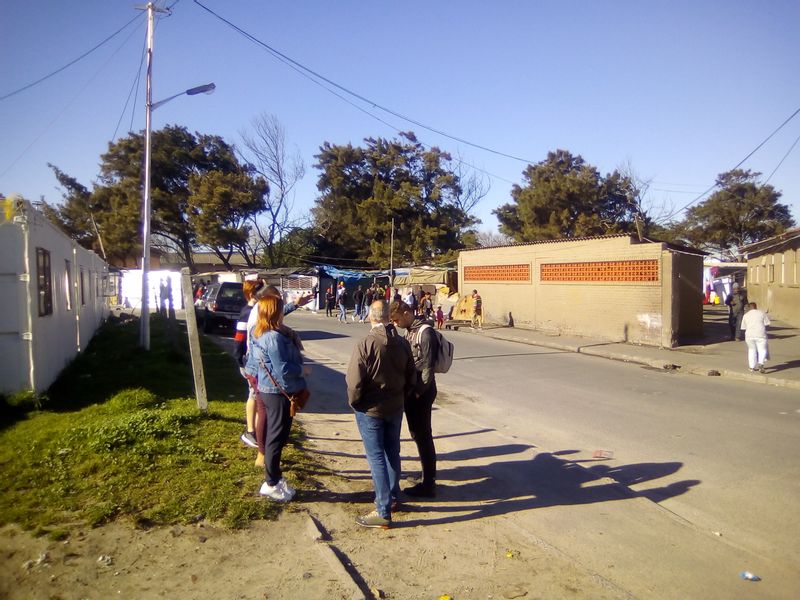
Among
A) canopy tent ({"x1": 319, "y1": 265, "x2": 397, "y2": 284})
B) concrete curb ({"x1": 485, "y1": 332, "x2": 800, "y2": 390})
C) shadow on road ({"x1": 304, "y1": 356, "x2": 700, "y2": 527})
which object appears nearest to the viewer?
shadow on road ({"x1": 304, "y1": 356, "x2": 700, "y2": 527})

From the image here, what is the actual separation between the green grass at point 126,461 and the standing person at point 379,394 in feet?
2.71

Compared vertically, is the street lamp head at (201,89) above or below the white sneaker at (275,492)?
above

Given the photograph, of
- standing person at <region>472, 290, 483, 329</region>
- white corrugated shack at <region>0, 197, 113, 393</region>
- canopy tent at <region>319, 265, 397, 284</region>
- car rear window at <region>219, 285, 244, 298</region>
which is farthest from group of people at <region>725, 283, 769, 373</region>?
canopy tent at <region>319, 265, 397, 284</region>

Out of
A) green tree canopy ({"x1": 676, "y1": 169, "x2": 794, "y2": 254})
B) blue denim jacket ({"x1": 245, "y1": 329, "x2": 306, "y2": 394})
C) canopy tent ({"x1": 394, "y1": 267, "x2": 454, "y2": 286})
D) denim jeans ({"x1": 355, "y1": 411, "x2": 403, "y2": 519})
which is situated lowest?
denim jeans ({"x1": 355, "y1": 411, "x2": 403, "y2": 519})

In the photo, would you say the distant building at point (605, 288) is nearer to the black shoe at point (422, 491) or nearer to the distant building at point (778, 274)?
the distant building at point (778, 274)

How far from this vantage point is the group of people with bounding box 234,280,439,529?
457cm

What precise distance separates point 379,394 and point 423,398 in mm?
846

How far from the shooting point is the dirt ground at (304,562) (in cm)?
360

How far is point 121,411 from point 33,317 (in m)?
1.71

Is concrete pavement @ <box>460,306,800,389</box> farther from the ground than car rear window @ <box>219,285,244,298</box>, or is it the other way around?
car rear window @ <box>219,285,244,298</box>

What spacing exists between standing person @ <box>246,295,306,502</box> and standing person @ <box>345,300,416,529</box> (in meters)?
0.50

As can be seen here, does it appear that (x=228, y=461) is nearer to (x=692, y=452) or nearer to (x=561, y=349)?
(x=692, y=452)

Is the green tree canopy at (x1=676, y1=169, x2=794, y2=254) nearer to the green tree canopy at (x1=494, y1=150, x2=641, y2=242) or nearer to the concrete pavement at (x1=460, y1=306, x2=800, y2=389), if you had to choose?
the green tree canopy at (x1=494, y1=150, x2=641, y2=242)

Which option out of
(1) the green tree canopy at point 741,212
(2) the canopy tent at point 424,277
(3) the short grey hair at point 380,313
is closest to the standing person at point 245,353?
(3) the short grey hair at point 380,313
